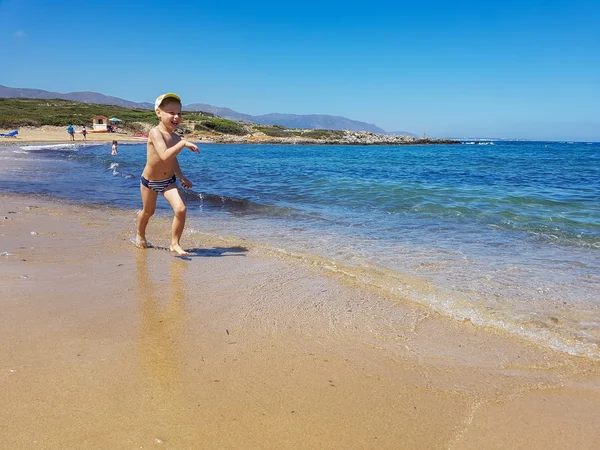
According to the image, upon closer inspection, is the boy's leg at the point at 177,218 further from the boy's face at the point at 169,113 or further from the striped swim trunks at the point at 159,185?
the boy's face at the point at 169,113

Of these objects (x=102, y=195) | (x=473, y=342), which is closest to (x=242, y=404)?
(x=473, y=342)

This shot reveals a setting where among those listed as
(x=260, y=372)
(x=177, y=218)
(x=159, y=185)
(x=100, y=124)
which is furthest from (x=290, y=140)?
(x=260, y=372)

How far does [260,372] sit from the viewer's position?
2.59 meters

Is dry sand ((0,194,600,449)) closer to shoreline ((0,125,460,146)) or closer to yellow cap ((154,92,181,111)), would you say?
yellow cap ((154,92,181,111))

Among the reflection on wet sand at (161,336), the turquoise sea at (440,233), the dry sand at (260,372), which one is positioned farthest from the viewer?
the turquoise sea at (440,233)

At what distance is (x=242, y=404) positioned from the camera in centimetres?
225

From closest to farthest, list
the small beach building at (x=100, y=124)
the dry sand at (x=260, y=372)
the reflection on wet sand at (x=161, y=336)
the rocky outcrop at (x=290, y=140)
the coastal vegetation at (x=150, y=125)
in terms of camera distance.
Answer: the dry sand at (x=260, y=372), the reflection on wet sand at (x=161, y=336), the small beach building at (x=100, y=124), the coastal vegetation at (x=150, y=125), the rocky outcrop at (x=290, y=140)

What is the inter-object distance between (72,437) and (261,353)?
1.16m

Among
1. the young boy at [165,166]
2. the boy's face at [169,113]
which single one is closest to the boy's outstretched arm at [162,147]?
the young boy at [165,166]

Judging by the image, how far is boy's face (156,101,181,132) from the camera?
527 centimetres

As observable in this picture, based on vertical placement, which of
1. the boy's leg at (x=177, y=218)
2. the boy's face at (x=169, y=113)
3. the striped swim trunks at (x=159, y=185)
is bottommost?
the boy's leg at (x=177, y=218)

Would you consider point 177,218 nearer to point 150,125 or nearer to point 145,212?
point 145,212

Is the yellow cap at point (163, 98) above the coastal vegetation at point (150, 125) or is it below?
below

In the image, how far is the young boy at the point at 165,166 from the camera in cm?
527
